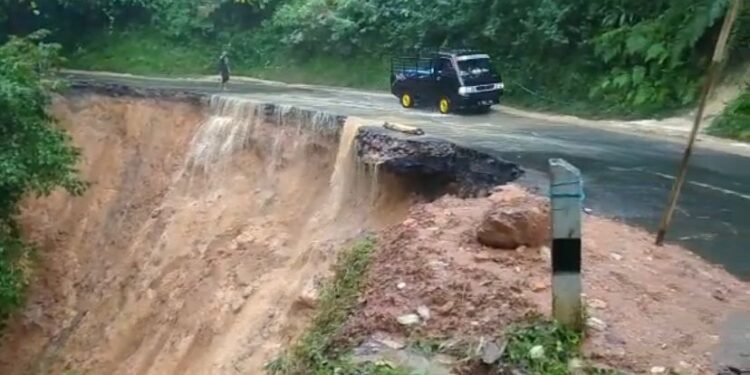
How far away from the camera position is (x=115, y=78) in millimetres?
28844

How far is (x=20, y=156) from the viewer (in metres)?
14.2

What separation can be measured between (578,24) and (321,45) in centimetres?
1031

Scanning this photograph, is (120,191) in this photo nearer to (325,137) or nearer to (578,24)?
(325,137)

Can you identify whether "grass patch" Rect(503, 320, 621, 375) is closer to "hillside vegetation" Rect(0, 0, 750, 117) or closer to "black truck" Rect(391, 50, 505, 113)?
"hillside vegetation" Rect(0, 0, 750, 117)

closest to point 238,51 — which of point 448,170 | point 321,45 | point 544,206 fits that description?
point 321,45

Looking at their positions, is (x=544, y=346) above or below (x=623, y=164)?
above

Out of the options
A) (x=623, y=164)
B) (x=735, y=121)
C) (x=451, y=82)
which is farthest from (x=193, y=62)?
(x=623, y=164)

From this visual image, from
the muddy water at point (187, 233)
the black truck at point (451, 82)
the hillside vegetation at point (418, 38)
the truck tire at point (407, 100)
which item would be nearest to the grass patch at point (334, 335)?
the muddy water at point (187, 233)

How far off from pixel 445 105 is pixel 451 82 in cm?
57

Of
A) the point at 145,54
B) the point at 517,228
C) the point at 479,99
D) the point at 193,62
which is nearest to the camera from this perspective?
the point at 517,228

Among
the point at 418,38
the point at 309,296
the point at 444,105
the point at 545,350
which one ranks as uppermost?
the point at 545,350

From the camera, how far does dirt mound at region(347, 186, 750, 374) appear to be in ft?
19.2

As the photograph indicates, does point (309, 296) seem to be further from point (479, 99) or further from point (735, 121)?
point (479, 99)

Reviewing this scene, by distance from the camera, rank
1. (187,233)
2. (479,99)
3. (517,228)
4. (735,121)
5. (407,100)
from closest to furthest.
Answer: (517,228) < (735,121) < (187,233) < (479,99) < (407,100)
